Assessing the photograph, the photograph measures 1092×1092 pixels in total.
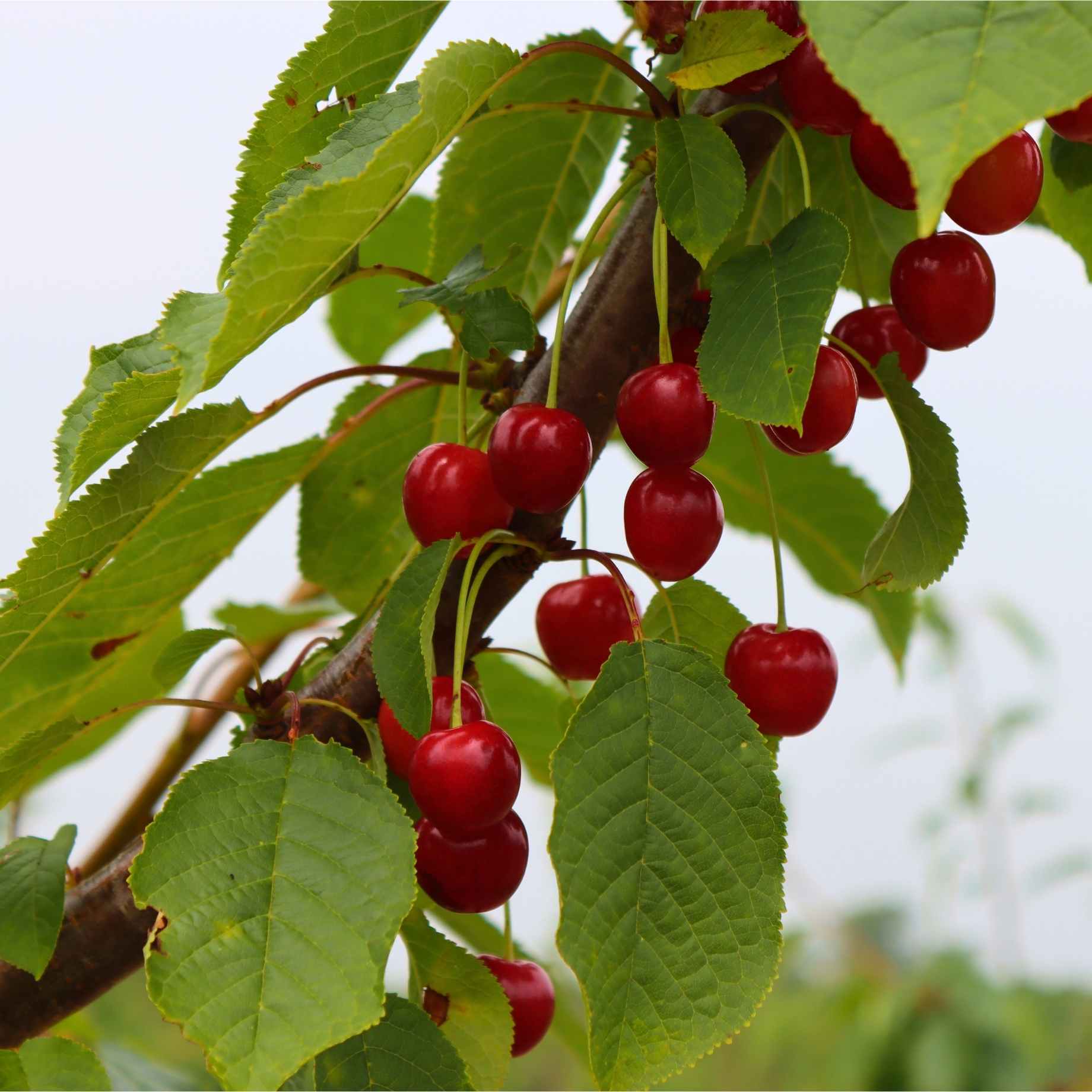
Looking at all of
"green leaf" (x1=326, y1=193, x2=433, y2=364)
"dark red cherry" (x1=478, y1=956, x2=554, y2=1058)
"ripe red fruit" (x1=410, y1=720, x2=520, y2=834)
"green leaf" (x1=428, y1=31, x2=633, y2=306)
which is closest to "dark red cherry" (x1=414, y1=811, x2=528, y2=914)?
"ripe red fruit" (x1=410, y1=720, x2=520, y2=834)

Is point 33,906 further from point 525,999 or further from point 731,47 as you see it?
point 731,47

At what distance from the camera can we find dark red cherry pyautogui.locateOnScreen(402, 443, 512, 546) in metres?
0.56

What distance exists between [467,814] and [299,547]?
435 millimetres

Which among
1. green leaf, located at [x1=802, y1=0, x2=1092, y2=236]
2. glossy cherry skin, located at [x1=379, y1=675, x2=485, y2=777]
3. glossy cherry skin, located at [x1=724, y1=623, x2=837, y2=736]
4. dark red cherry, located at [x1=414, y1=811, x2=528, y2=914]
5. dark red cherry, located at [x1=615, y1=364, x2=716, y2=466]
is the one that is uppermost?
green leaf, located at [x1=802, y1=0, x2=1092, y2=236]

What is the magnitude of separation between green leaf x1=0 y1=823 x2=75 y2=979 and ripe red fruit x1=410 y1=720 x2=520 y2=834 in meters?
0.22

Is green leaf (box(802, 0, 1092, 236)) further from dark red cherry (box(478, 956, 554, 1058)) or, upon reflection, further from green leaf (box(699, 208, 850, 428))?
dark red cherry (box(478, 956, 554, 1058))

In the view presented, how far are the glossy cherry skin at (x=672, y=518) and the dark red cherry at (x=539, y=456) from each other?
3 cm

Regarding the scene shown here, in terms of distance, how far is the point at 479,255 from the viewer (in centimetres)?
60

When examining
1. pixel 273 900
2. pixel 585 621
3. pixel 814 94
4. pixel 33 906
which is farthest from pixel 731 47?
pixel 33 906

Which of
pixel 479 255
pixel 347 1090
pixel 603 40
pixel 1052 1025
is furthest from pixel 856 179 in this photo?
pixel 1052 1025

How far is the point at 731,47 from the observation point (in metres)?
0.50

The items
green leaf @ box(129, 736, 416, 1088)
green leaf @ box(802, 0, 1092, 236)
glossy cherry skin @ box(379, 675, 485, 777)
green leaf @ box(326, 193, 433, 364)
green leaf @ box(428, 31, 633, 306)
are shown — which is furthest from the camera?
green leaf @ box(326, 193, 433, 364)

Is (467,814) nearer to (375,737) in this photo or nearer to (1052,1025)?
(375,737)

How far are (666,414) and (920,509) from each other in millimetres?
143
